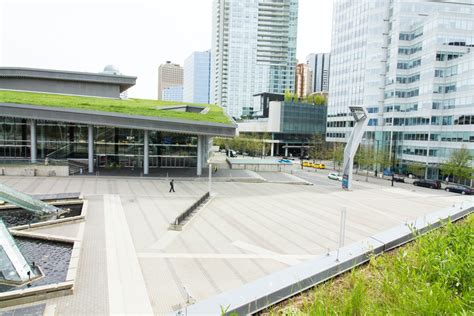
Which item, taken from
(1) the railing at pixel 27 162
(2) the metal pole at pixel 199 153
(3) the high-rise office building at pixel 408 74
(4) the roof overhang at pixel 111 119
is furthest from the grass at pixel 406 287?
(3) the high-rise office building at pixel 408 74

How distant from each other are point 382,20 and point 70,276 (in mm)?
64039

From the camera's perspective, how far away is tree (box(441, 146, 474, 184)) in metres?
41.4

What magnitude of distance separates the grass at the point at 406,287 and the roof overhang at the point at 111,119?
29.7 metres

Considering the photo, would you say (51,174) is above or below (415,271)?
below

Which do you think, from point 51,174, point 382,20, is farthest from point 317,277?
point 382,20

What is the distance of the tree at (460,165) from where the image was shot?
41.4 metres

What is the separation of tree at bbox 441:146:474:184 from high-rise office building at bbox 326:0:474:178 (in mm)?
1985

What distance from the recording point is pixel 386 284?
5090mm

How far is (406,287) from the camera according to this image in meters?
4.85

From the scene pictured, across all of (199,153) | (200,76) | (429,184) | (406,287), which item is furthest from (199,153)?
(200,76)

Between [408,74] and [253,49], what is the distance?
271 ft

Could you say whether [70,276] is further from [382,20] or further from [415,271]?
[382,20]

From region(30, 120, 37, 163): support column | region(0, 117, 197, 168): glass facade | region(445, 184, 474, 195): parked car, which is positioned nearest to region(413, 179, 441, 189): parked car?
region(445, 184, 474, 195): parked car

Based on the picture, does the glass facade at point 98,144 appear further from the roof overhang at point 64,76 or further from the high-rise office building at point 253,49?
the high-rise office building at point 253,49
